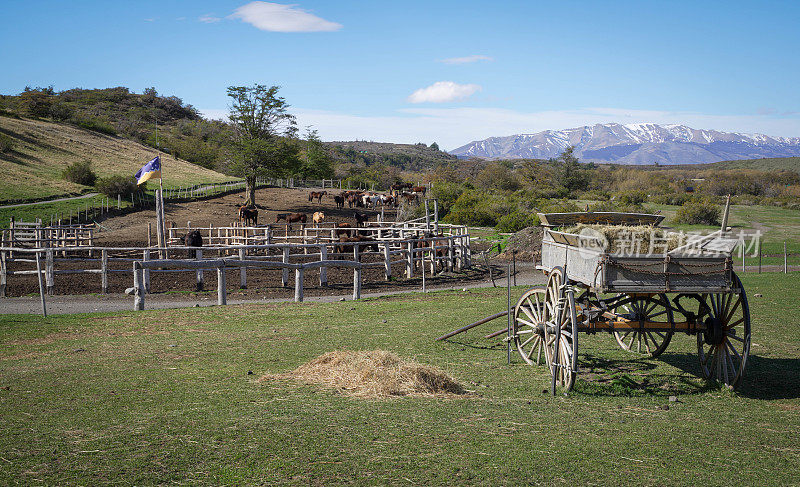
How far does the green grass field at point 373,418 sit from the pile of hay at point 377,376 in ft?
0.86

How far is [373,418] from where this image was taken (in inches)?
225

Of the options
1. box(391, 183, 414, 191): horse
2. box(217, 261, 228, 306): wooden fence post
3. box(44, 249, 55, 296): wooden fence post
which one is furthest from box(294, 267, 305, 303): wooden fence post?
box(391, 183, 414, 191): horse

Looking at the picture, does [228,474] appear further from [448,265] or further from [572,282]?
[448,265]

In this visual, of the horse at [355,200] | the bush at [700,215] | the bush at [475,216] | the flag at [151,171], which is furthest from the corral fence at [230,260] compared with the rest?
the horse at [355,200]

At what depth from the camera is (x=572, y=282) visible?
7191 mm

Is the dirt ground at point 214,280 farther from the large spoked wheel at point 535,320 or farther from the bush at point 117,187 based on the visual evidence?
the bush at point 117,187

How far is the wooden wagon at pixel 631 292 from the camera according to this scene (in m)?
6.40

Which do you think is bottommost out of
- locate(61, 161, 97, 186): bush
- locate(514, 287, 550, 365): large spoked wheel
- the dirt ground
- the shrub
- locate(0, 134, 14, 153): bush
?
the dirt ground

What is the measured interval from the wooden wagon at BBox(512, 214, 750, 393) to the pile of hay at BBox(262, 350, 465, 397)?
1.40 meters

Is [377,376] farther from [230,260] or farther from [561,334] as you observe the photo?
[230,260]

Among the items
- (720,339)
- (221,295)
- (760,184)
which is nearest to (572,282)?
(720,339)

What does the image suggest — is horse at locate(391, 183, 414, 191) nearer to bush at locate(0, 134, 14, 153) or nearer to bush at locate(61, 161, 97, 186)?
bush at locate(61, 161, 97, 186)

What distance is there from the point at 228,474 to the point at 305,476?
0.59 metres

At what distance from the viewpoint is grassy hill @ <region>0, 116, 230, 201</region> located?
4188 centimetres
